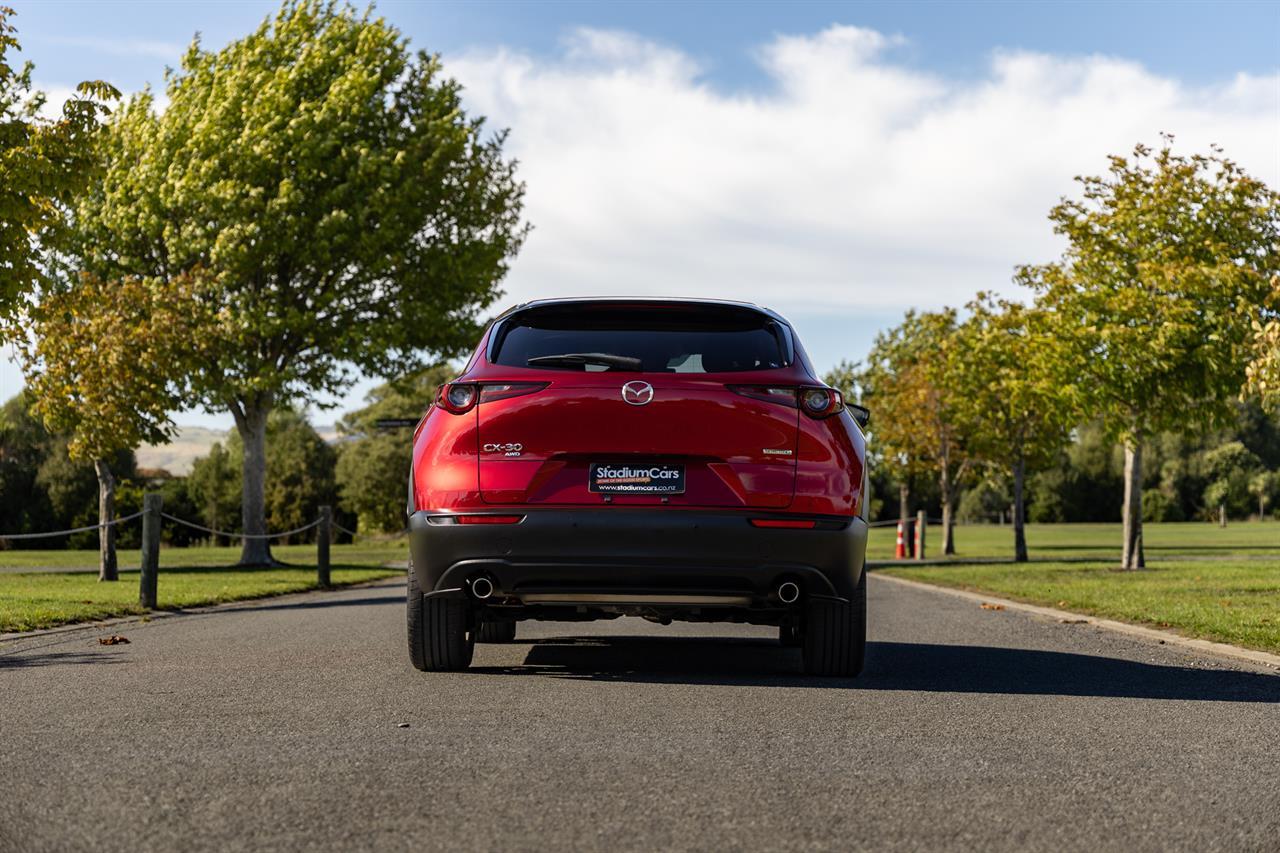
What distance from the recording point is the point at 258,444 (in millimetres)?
29328

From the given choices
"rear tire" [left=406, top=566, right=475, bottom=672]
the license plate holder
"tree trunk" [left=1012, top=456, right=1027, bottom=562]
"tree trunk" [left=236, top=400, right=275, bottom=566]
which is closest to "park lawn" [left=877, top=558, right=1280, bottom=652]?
"tree trunk" [left=1012, top=456, right=1027, bottom=562]

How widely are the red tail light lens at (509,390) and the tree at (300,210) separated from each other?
19740 millimetres

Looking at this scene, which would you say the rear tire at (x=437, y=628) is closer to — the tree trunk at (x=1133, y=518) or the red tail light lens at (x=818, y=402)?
the red tail light lens at (x=818, y=402)

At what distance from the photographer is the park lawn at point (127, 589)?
37.4 feet

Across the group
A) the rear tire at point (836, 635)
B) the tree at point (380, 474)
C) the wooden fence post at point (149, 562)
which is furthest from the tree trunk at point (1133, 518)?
the tree at point (380, 474)

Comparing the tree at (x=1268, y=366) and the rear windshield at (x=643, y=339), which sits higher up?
the tree at (x=1268, y=366)

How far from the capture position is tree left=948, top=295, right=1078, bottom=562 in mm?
27203

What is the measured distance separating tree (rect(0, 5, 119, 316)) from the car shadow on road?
420 inches

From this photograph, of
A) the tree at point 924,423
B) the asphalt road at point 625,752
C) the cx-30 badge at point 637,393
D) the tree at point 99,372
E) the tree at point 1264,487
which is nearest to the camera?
the asphalt road at point 625,752

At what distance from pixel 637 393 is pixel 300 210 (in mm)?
21250

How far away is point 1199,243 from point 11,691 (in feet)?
72.9

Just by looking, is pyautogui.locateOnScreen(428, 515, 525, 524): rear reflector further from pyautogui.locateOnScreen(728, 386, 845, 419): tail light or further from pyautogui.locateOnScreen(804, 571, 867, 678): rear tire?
pyautogui.locateOnScreen(804, 571, 867, 678): rear tire

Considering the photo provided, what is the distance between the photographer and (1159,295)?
78.5ft

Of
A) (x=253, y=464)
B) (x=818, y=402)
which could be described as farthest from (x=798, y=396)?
(x=253, y=464)
